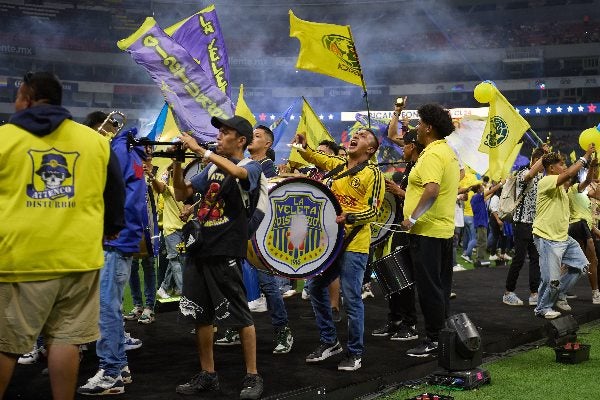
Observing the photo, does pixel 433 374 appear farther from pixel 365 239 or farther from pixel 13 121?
pixel 13 121

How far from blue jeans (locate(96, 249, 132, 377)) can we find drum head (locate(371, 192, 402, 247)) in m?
3.04

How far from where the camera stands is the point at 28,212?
384 centimetres

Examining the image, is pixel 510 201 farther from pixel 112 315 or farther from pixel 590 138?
pixel 112 315

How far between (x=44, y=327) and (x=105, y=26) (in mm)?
39531

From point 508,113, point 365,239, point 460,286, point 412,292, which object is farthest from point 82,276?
point 460,286

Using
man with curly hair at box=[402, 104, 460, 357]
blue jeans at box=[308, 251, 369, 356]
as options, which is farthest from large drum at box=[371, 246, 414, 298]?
blue jeans at box=[308, 251, 369, 356]

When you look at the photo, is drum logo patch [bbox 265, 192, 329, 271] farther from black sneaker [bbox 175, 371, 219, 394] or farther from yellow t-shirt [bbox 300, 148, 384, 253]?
black sneaker [bbox 175, 371, 219, 394]

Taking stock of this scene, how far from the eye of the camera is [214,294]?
5160 mm

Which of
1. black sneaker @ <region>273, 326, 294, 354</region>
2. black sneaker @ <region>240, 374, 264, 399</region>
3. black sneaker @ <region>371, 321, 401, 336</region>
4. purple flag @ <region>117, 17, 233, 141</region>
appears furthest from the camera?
black sneaker @ <region>371, 321, 401, 336</region>

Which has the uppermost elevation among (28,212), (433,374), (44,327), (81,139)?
(81,139)

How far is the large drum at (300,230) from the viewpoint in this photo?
20.5 ft

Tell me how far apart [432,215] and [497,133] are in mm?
2900

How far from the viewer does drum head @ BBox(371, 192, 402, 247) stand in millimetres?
7855

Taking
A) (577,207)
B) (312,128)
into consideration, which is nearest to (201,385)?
(577,207)
